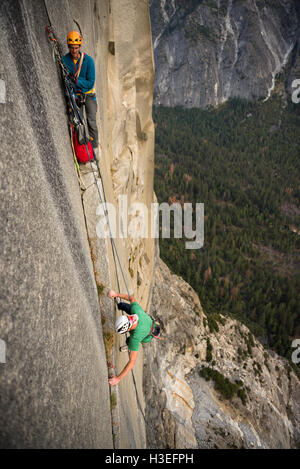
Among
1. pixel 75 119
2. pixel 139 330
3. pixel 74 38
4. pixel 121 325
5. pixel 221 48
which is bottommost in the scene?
pixel 139 330

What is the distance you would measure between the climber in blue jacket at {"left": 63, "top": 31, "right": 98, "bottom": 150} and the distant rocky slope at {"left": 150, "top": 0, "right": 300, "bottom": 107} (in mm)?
159398

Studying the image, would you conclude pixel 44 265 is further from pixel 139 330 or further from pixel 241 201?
pixel 241 201

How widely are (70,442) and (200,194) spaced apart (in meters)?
89.5

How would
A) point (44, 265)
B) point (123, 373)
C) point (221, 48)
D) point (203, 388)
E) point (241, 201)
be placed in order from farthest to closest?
point (221, 48), point (241, 201), point (203, 388), point (123, 373), point (44, 265)

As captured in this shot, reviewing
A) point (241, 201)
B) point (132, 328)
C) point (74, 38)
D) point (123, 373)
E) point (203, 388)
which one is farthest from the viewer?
point (241, 201)

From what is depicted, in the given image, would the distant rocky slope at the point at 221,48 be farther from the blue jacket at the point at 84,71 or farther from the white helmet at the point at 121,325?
the white helmet at the point at 121,325

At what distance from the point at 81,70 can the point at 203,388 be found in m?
21.8

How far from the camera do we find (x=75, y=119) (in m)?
4.52

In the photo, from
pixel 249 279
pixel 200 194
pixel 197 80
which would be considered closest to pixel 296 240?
pixel 249 279

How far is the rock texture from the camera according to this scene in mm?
15505

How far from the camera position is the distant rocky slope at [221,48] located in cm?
13900

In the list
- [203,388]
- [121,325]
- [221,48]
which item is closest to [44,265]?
[121,325]

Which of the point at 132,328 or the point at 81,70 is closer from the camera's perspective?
the point at 81,70

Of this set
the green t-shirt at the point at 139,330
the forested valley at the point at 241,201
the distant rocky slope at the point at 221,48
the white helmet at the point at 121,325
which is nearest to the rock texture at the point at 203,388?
the forested valley at the point at 241,201
